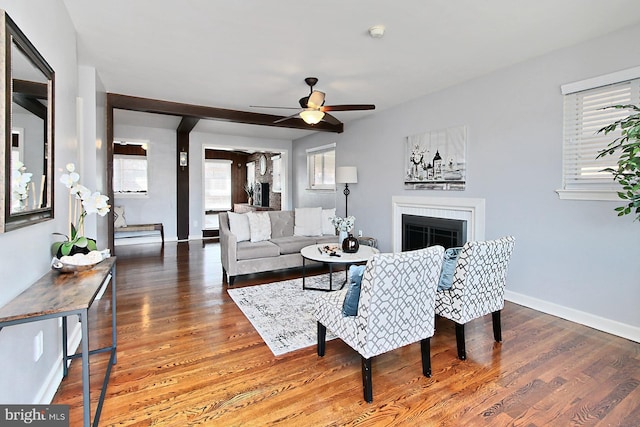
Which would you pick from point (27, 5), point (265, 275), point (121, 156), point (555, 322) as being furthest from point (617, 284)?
point (121, 156)

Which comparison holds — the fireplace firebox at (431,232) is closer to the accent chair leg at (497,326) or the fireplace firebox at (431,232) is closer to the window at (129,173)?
the accent chair leg at (497,326)

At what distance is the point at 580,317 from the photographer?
10.0 ft

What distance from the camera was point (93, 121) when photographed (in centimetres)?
357

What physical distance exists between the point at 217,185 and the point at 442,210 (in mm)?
9291

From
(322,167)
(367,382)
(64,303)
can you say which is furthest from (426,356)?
(322,167)

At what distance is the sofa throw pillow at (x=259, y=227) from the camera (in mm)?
4805

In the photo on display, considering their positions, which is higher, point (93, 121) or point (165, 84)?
point (165, 84)

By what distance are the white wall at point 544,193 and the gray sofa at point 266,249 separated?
2086 mm

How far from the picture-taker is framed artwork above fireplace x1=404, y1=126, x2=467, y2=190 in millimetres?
4117

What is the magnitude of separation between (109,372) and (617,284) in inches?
161

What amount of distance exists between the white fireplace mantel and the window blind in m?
0.99

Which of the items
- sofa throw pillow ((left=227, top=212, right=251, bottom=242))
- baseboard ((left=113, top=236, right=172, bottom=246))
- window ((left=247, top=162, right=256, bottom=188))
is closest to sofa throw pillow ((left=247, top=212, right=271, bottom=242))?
sofa throw pillow ((left=227, top=212, right=251, bottom=242))

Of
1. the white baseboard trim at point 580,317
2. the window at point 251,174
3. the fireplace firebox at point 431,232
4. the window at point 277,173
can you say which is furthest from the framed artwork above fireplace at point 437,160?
the window at point 251,174

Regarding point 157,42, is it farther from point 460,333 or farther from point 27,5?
point 460,333
